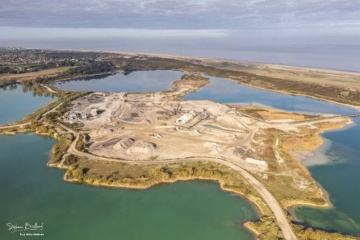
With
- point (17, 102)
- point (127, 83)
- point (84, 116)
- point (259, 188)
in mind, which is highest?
point (127, 83)

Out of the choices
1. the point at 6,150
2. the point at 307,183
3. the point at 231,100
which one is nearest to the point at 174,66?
the point at 231,100

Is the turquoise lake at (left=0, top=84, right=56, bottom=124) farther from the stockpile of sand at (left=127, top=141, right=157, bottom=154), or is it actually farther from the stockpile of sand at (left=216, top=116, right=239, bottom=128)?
the stockpile of sand at (left=216, top=116, right=239, bottom=128)

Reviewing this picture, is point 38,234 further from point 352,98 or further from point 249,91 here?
point 352,98

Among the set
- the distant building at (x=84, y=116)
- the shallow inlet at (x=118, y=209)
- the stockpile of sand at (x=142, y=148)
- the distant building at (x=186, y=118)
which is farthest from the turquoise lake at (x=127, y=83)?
the shallow inlet at (x=118, y=209)

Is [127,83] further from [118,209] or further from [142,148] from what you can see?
[118,209]

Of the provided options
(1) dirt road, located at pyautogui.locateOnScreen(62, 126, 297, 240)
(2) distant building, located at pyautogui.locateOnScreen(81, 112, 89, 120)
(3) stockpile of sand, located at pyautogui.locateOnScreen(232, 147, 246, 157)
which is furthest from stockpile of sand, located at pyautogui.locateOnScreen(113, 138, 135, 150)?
(2) distant building, located at pyautogui.locateOnScreen(81, 112, 89, 120)

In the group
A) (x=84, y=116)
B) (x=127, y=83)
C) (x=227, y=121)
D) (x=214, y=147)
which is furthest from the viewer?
(x=127, y=83)
